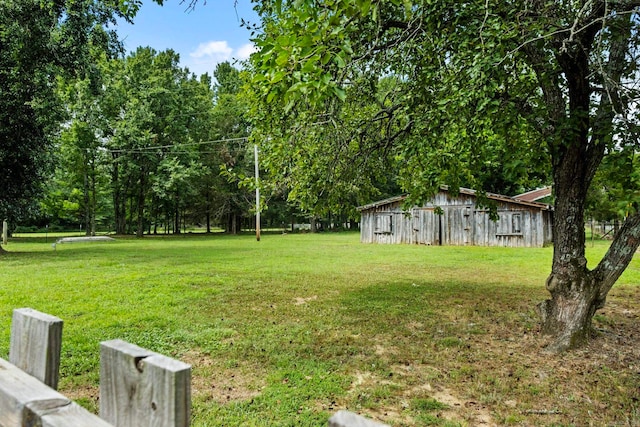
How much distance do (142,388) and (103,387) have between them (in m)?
0.17

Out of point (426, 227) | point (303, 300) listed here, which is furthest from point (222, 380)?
point (426, 227)

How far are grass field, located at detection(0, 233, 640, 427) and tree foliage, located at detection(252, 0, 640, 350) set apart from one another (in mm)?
966

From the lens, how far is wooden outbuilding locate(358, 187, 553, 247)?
66.5 ft

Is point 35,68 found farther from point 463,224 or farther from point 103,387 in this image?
point 463,224

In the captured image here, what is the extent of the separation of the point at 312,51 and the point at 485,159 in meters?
4.68

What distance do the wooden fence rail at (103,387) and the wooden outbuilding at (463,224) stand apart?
18.7 m

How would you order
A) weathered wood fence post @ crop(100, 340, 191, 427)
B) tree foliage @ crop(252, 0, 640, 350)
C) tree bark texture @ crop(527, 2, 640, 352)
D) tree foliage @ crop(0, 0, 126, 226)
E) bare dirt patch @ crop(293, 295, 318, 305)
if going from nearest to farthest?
weathered wood fence post @ crop(100, 340, 191, 427) → tree foliage @ crop(252, 0, 640, 350) → tree bark texture @ crop(527, 2, 640, 352) → bare dirt patch @ crop(293, 295, 318, 305) → tree foliage @ crop(0, 0, 126, 226)

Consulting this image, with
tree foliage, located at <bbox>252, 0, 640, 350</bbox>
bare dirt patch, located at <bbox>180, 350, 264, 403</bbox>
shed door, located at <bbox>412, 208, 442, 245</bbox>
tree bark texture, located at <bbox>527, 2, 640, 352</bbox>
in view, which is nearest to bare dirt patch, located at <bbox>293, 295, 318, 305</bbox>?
tree foliage, located at <bbox>252, 0, 640, 350</bbox>

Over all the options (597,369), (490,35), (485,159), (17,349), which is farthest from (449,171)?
(17,349)

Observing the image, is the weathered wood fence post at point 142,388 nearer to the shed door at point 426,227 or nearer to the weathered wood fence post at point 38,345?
the weathered wood fence post at point 38,345

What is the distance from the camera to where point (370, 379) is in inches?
152

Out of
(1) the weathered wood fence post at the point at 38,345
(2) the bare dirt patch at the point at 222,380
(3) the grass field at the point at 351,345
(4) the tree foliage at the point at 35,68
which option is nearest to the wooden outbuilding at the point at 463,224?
(3) the grass field at the point at 351,345

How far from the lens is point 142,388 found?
2.92 ft

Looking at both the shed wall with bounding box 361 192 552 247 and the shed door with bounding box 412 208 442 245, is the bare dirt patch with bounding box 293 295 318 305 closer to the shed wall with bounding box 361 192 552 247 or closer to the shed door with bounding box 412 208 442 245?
the shed wall with bounding box 361 192 552 247
